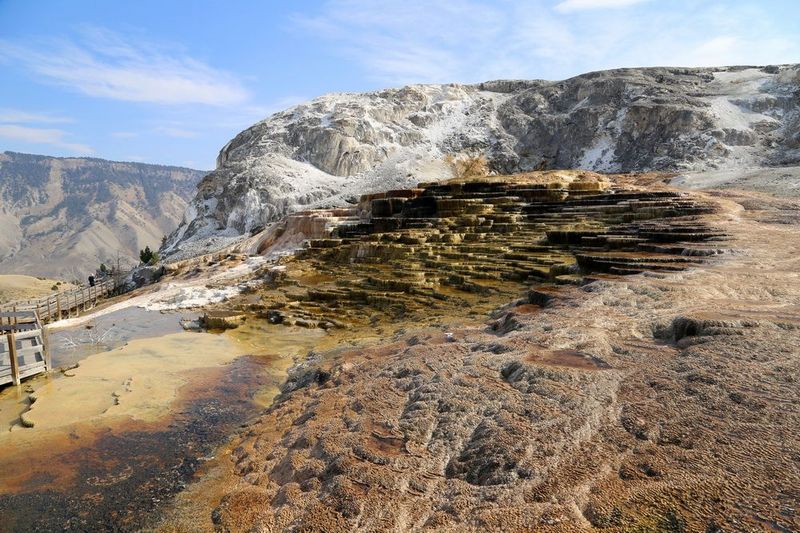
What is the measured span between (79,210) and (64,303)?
151m

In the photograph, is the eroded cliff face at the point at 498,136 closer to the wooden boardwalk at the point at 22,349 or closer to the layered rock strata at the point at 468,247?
the layered rock strata at the point at 468,247

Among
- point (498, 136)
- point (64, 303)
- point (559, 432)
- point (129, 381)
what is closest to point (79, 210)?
point (498, 136)

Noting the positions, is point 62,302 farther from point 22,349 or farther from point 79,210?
point 79,210

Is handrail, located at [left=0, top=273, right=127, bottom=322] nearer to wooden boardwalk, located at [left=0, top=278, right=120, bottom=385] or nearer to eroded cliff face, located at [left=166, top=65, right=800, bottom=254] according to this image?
wooden boardwalk, located at [left=0, top=278, right=120, bottom=385]

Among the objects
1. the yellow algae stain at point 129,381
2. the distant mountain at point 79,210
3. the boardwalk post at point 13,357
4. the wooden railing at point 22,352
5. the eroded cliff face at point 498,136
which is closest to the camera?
the yellow algae stain at point 129,381

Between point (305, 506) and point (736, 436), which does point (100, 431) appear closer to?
→ point (305, 506)

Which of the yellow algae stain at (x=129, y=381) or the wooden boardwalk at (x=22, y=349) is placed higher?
the wooden boardwalk at (x=22, y=349)

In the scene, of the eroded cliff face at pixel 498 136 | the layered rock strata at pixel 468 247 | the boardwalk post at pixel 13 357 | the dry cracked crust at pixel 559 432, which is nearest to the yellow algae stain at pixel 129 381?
the boardwalk post at pixel 13 357

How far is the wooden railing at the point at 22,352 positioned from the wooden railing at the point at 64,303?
5.92 m

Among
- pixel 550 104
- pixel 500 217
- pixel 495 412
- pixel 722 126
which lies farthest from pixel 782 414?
pixel 550 104

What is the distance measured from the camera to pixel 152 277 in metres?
23.4

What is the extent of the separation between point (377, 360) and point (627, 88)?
41311 mm

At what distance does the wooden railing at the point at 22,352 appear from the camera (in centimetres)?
793

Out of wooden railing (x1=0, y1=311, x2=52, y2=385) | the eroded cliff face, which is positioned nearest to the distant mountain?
the eroded cliff face
